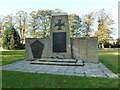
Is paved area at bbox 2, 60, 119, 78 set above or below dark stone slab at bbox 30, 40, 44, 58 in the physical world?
below

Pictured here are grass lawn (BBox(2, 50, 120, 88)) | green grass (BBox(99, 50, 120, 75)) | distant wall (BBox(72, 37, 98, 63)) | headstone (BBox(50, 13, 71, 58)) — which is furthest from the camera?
headstone (BBox(50, 13, 71, 58))

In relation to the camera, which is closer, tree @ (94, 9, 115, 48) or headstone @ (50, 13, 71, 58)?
headstone @ (50, 13, 71, 58)

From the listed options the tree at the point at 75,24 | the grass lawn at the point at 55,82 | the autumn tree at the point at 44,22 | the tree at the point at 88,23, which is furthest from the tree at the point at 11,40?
the grass lawn at the point at 55,82

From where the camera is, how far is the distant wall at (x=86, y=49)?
295 inches

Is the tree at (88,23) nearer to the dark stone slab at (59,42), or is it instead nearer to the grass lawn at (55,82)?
the dark stone slab at (59,42)

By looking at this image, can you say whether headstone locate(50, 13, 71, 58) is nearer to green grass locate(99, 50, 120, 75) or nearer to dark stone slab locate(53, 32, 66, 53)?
dark stone slab locate(53, 32, 66, 53)

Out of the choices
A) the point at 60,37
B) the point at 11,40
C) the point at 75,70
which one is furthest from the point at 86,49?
the point at 11,40

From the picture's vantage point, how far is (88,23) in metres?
25.2

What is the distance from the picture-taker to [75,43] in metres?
8.06

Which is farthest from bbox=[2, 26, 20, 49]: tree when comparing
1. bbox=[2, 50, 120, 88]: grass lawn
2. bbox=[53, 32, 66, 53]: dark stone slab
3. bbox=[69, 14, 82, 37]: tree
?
bbox=[2, 50, 120, 88]: grass lawn

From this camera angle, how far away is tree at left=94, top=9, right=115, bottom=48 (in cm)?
2267

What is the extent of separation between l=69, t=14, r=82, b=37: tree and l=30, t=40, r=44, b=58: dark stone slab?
1692 cm

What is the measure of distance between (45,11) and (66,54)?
18829 mm

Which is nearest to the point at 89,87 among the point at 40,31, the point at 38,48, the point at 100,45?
the point at 38,48
